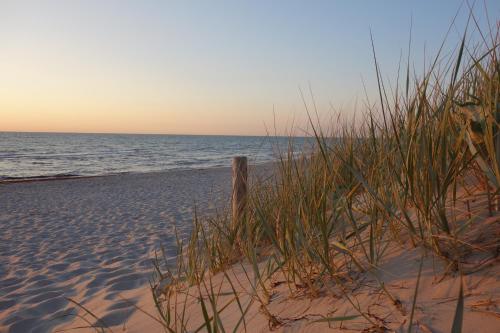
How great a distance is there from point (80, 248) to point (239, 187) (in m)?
2.63

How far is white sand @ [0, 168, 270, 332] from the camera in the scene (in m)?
2.47

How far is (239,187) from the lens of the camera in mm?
2807

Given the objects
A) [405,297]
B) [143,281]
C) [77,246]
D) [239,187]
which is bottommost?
[77,246]

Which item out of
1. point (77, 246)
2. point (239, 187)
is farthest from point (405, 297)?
point (77, 246)

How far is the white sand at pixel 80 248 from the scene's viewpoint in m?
2.47

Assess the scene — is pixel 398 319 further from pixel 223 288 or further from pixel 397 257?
pixel 223 288

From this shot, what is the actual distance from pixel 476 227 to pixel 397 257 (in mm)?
317

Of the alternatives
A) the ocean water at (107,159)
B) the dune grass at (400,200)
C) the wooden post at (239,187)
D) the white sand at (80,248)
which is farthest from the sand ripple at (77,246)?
the ocean water at (107,159)

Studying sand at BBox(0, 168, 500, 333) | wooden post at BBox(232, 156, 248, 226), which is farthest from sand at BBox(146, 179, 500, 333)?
wooden post at BBox(232, 156, 248, 226)

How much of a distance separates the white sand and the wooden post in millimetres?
472

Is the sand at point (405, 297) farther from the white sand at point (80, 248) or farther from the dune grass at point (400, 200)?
the white sand at point (80, 248)

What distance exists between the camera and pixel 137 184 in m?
11.2

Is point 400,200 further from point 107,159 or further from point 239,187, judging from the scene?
point 107,159

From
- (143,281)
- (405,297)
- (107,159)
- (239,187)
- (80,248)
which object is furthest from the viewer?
(107,159)
